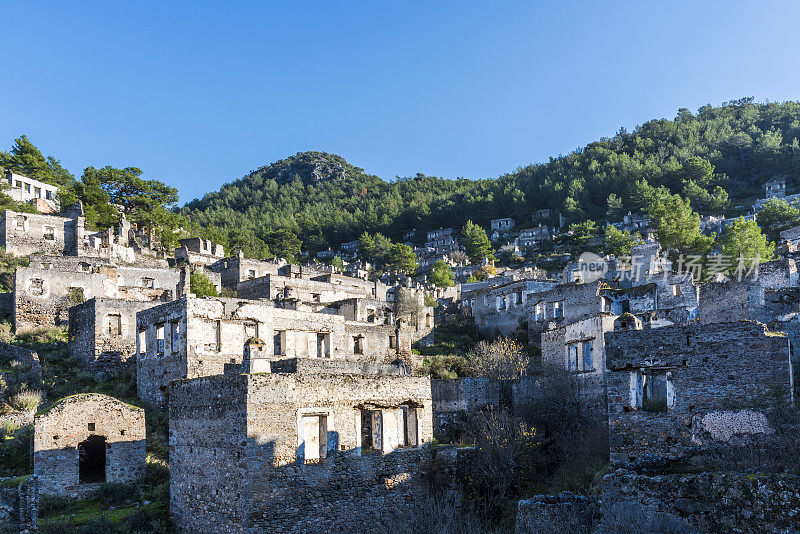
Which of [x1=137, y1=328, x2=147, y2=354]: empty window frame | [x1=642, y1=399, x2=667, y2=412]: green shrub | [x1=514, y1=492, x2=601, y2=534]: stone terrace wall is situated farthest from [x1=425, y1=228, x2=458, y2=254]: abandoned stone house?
[x1=514, y1=492, x2=601, y2=534]: stone terrace wall

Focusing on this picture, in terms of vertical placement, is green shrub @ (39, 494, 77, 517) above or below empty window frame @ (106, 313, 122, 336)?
below

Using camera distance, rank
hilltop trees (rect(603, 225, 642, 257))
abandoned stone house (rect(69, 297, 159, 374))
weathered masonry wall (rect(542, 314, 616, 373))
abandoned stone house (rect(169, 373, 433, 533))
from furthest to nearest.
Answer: hilltop trees (rect(603, 225, 642, 257))
abandoned stone house (rect(69, 297, 159, 374))
weathered masonry wall (rect(542, 314, 616, 373))
abandoned stone house (rect(169, 373, 433, 533))

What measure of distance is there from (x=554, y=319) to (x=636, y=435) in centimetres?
2385

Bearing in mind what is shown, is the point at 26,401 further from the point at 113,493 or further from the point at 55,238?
the point at 55,238

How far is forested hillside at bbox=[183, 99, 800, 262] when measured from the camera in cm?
8569

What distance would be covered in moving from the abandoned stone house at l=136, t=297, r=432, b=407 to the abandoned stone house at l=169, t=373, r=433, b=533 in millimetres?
6028

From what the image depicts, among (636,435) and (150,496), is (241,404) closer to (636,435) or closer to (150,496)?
(150,496)

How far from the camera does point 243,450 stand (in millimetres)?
14656

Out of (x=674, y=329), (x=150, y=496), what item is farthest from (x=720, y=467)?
(x=150, y=496)

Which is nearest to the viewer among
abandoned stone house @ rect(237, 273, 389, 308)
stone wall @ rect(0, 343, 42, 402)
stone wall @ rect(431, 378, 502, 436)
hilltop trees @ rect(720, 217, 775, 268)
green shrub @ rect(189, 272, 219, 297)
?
stone wall @ rect(0, 343, 42, 402)

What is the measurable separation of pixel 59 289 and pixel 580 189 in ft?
252

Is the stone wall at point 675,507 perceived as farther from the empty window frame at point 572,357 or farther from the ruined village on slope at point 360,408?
the empty window frame at point 572,357

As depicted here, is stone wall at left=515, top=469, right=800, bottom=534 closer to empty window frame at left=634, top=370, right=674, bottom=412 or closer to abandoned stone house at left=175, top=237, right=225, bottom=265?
empty window frame at left=634, top=370, right=674, bottom=412

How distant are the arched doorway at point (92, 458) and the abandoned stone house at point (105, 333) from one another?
6824mm
